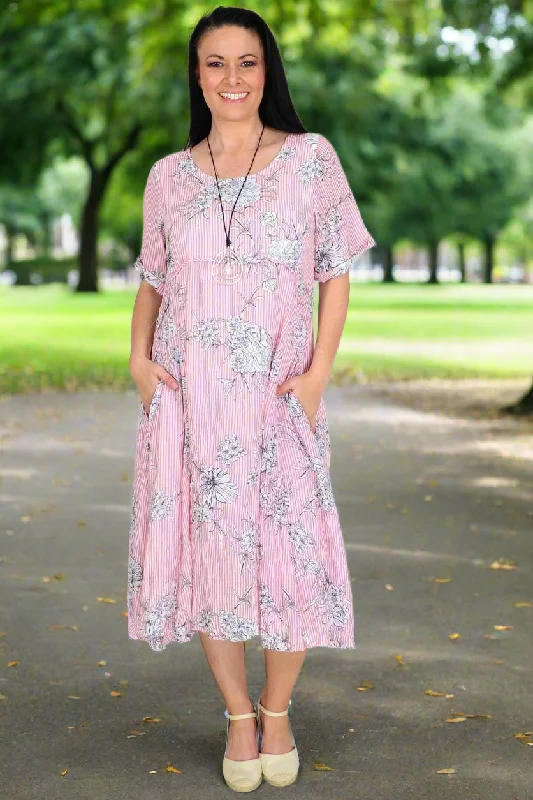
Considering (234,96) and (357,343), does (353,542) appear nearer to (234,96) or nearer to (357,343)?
(234,96)

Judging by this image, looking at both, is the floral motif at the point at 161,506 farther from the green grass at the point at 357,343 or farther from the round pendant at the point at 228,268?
the green grass at the point at 357,343

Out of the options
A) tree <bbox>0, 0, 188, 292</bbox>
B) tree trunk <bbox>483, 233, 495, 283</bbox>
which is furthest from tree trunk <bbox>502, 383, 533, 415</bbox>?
tree trunk <bbox>483, 233, 495, 283</bbox>

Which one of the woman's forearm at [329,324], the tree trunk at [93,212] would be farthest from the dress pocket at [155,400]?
the tree trunk at [93,212]

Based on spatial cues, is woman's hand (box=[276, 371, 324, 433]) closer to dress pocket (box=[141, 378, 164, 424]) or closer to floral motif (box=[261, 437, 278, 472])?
floral motif (box=[261, 437, 278, 472])

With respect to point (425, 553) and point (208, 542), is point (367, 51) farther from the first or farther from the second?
point (208, 542)

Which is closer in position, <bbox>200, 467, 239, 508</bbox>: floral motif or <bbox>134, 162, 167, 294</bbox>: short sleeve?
<bbox>200, 467, 239, 508</bbox>: floral motif

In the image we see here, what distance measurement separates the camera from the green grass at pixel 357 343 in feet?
59.9

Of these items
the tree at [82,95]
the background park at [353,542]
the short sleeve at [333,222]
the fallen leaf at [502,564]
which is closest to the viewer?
the short sleeve at [333,222]

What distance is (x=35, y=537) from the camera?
25.0 ft

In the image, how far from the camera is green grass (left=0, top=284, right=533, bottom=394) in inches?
719

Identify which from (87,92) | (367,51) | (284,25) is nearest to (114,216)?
(87,92)

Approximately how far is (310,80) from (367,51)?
290 cm

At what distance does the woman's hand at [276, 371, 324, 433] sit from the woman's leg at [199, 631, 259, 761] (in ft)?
2.23

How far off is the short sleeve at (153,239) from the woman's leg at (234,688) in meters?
1.06
